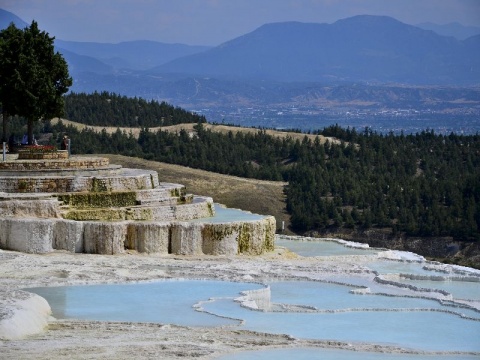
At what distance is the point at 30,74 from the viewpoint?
163 ft

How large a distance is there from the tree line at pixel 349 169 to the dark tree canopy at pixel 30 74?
17.2 m

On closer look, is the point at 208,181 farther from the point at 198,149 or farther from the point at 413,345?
the point at 413,345

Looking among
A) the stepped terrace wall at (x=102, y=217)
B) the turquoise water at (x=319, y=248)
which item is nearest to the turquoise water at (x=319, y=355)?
the stepped terrace wall at (x=102, y=217)

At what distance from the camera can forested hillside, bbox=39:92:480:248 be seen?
65.2 metres

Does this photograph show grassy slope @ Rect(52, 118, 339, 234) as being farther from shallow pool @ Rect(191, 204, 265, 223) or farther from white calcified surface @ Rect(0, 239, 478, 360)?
white calcified surface @ Rect(0, 239, 478, 360)

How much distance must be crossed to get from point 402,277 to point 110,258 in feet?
27.4

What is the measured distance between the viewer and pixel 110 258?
1609 inches

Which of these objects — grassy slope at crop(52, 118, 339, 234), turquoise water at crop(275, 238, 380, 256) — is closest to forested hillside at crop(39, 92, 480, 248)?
grassy slope at crop(52, 118, 339, 234)

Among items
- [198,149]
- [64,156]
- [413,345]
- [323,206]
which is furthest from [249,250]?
[198,149]

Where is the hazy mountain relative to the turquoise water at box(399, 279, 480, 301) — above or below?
above

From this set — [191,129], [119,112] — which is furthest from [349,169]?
[119,112]

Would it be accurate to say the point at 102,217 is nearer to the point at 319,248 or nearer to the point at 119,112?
the point at 319,248

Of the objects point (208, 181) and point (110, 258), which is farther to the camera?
point (208, 181)

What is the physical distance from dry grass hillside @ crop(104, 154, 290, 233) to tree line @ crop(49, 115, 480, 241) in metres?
0.78
